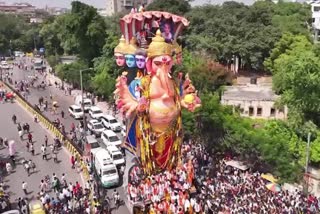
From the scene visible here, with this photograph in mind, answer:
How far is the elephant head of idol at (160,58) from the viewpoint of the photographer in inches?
733

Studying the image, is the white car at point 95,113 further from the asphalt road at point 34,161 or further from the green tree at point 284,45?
the green tree at point 284,45

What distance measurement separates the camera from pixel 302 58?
28.5 m

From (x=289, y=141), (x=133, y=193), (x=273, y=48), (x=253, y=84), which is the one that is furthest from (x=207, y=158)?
(x=273, y=48)

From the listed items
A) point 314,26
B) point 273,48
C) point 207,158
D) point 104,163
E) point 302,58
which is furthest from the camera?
point 314,26

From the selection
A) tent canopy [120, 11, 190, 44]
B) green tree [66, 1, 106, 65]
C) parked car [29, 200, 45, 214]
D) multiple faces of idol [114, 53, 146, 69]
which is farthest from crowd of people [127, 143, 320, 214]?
green tree [66, 1, 106, 65]

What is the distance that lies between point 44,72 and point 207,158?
3915cm

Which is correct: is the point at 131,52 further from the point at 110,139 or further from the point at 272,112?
the point at 272,112

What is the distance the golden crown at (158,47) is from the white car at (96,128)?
1357 cm

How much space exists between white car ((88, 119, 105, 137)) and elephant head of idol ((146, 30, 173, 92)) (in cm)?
1333

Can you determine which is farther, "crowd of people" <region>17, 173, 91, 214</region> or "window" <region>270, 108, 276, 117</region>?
"window" <region>270, 108, 276, 117</region>

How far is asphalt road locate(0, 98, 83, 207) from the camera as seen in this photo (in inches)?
910

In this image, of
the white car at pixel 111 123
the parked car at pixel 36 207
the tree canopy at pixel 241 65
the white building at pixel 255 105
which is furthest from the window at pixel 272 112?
the parked car at pixel 36 207

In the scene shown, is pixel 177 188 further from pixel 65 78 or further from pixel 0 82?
pixel 0 82

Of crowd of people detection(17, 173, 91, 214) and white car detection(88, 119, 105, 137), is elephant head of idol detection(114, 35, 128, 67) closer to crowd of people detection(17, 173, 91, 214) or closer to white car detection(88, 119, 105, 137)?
crowd of people detection(17, 173, 91, 214)
